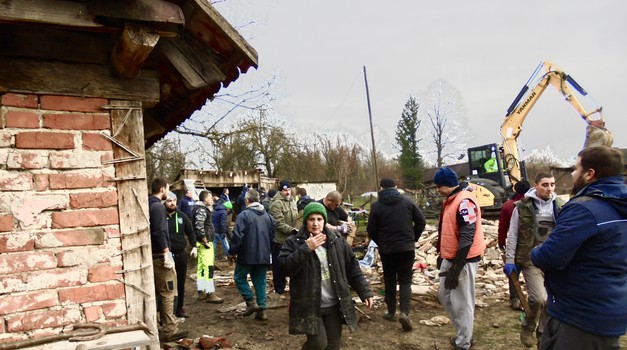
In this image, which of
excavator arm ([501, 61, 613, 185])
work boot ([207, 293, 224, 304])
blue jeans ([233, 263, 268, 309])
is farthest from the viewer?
excavator arm ([501, 61, 613, 185])

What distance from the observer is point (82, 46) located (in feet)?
8.76

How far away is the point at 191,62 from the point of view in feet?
9.97

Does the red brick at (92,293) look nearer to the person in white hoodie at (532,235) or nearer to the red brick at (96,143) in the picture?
the red brick at (96,143)

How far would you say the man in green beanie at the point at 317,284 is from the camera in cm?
367

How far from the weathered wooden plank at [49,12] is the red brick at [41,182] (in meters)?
0.89

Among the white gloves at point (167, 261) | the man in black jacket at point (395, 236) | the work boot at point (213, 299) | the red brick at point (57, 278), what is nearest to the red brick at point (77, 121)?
the red brick at point (57, 278)

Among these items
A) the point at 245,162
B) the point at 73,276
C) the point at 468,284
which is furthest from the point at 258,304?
the point at 245,162

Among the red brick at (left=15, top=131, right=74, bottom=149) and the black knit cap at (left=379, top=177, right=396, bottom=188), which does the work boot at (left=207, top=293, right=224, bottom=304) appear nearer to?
the black knit cap at (left=379, top=177, right=396, bottom=188)

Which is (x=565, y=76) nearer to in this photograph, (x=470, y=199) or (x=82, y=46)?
(x=470, y=199)

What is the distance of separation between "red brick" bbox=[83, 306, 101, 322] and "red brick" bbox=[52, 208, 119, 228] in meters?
0.53

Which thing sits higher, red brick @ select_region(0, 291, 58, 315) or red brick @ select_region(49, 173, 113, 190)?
red brick @ select_region(49, 173, 113, 190)

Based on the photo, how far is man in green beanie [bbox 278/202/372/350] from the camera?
3670 mm

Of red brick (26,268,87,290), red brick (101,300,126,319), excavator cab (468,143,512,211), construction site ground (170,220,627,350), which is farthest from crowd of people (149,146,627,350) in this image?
excavator cab (468,143,512,211)

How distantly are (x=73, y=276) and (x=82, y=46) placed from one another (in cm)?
148
